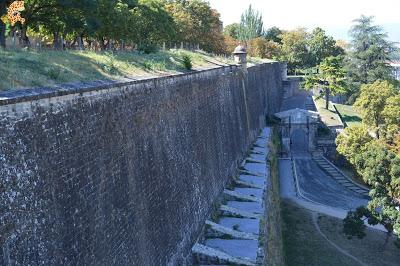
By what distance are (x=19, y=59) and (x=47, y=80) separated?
57.8 inches

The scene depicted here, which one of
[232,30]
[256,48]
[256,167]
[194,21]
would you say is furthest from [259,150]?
[232,30]

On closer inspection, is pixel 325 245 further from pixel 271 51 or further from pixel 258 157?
pixel 271 51

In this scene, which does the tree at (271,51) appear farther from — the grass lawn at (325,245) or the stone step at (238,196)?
the stone step at (238,196)

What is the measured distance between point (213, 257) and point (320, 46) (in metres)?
66.9

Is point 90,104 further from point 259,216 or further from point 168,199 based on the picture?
point 259,216

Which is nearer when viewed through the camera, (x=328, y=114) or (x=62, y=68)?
(x=62, y=68)

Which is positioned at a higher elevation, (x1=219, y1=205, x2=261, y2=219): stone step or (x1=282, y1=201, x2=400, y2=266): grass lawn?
(x1=219, y1=205, x2=261, y2=219): stone step

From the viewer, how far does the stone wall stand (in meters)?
7.26

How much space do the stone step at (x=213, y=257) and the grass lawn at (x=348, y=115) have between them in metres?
34.6

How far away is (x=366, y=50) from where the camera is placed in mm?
57125

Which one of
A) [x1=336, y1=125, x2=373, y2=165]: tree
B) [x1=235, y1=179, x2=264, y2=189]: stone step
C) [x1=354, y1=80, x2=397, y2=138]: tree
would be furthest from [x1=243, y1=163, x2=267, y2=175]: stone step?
[x1=354, y1=80, x2=397, y2=138]: tree

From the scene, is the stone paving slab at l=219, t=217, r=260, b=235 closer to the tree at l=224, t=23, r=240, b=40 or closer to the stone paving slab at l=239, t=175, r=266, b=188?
the stone paving slab at l=239, t=175, r=266, b=188

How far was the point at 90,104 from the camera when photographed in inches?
384

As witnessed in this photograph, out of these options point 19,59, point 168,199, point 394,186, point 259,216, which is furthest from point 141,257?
point 394,186
